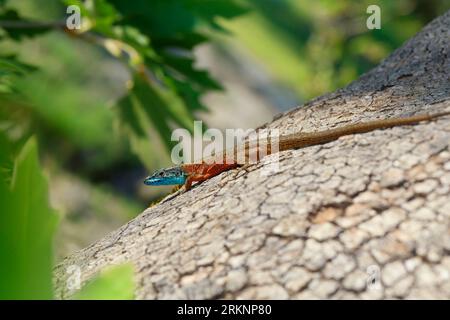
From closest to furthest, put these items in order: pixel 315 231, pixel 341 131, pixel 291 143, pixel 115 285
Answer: pixel 115 285 < pixel 315 231 < pixel 341 131 < pixel 291 143

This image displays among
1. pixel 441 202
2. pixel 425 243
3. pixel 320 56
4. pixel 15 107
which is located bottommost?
pixel 425 243

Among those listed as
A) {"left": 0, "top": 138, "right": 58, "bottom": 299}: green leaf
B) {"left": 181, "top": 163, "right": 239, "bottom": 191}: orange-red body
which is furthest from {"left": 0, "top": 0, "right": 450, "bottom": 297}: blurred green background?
{"left": 181, "top": 163, "right": 239, "bottom": 191}: orange-red body

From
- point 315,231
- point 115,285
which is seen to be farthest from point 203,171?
point 115,285

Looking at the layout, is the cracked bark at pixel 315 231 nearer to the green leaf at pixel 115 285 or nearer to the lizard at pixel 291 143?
the lizard at pixel 291 143

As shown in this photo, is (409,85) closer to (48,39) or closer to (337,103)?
(337,103)

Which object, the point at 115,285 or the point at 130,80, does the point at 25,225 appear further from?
the point at 130,80

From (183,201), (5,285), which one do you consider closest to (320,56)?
(183,201)
